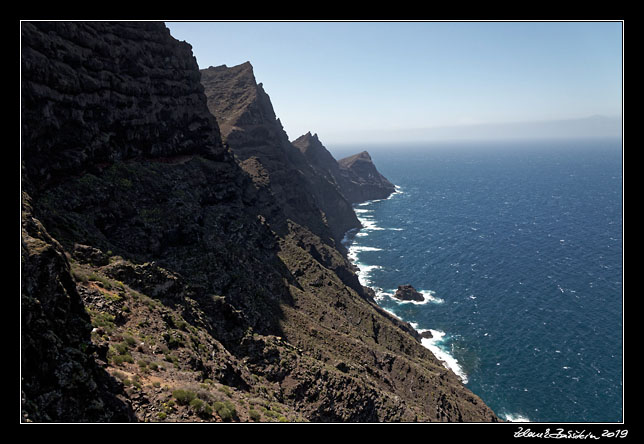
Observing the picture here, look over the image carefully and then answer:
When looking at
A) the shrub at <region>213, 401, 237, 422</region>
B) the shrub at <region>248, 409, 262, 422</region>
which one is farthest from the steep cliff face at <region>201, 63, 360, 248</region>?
the shrub at <region>213, 401, 237, 422</region>

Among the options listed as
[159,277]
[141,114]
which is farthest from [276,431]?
[141,114]

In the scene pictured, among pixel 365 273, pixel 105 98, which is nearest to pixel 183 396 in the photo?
pixel 105 98

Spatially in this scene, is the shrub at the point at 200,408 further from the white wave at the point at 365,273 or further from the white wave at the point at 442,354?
the white wave at the point at 365,273

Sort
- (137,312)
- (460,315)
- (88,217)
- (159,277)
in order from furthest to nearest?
1. (460,315)
2. (88,217)
3. (159,277)
4. (137,312)

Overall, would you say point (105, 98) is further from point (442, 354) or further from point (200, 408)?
point (442, 354)

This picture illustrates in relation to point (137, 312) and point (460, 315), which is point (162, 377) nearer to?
point (137, 312)

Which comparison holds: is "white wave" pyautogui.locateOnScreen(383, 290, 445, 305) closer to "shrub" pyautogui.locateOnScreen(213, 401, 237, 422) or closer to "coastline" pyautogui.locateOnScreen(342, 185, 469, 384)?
"coastline" pyautogui.locateOnScreen(342, 185, 469, 384)
